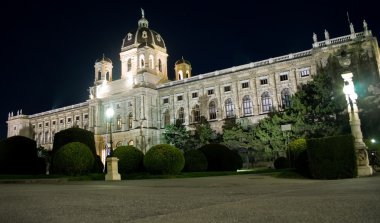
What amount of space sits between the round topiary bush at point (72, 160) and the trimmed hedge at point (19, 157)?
18.3 feet

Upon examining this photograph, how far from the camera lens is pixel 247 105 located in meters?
47.9

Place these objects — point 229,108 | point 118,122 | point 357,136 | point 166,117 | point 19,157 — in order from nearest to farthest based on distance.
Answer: point 357,136
point 19,157
point 229,108
point 166,117
point 118,122

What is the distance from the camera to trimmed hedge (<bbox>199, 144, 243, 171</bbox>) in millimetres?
26516

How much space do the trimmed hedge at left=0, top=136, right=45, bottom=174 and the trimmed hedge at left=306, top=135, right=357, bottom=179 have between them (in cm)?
2103

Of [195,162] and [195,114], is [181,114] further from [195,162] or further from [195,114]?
[195,162]

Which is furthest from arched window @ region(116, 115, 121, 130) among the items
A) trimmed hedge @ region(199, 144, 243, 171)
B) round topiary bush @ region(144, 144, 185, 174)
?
round topiary bush @ region(144, 144, 185, 174)

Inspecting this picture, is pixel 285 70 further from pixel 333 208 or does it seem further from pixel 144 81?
pixel 333 208

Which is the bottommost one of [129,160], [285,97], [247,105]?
[129,160]

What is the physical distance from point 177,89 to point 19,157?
32.1 metres

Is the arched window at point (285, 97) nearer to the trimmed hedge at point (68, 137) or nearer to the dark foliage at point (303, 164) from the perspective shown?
the trimmed hedge at point (68, 137)

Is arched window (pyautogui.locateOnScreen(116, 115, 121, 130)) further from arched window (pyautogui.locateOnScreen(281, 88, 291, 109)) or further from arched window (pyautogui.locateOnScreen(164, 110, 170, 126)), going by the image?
arched window (pyautogui.locateOnScreen(281, 88, 291, 109))

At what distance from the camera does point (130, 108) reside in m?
57.0

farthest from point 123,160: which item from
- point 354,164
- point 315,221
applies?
point 315,221

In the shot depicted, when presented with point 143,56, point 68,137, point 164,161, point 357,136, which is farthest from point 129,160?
point 143,56
